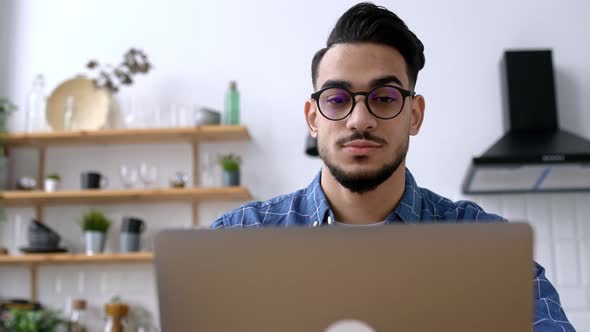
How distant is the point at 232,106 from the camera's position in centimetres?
421

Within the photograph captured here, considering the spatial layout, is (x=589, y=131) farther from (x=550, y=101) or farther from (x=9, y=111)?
(x=9, y=111)

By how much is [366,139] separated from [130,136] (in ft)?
9.36

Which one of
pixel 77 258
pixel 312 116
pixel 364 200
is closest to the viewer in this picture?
pixel 364 200

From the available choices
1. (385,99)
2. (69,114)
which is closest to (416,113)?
(385,99)

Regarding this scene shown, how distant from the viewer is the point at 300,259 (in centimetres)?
92

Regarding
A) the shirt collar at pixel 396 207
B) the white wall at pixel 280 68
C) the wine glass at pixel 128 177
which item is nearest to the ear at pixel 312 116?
the shirt collar at pixel 396 207

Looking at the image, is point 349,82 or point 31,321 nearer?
point 349,82

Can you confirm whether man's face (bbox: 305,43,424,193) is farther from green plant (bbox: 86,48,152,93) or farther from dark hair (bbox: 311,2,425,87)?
green plant (bbox: 86,48,152,93)

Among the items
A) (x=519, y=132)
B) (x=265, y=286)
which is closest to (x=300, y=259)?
(x=265, y=286)

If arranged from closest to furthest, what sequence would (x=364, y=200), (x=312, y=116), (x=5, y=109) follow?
(x=364, y=200) < (x=312, y=116) < (x=5, y=109)

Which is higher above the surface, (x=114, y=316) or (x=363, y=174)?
(x=363, y=174)

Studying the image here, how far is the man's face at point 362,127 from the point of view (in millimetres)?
1537

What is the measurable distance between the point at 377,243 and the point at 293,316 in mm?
127

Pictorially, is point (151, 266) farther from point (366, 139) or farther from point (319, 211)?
point (366, 139)
